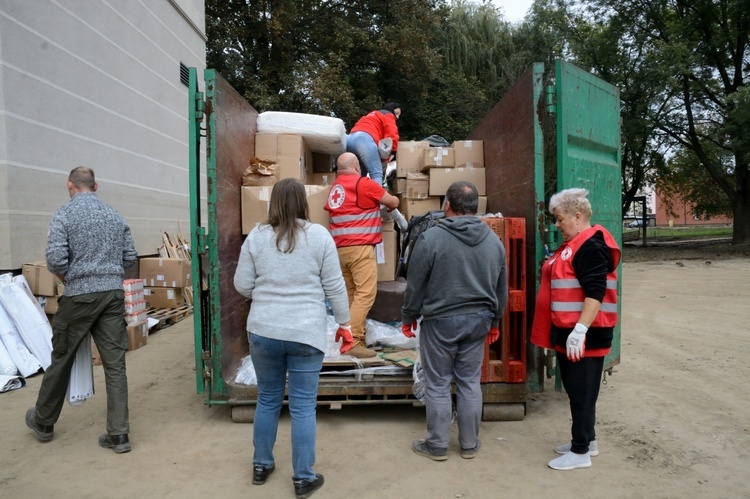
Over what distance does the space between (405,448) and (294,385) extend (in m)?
1.09

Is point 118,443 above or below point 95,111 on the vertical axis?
below

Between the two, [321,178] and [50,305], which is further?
[50,305]

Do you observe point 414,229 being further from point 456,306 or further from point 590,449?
point 590,449

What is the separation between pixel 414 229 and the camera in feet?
15.9

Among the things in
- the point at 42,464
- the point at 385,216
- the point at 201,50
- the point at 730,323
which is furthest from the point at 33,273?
the point at 730,323

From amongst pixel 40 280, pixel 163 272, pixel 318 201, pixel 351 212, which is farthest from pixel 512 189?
pixel 163 272

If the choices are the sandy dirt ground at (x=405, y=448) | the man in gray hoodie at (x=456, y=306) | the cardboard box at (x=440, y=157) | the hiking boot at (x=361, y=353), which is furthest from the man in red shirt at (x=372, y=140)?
the sandy dirt ground at (x=405, y=448)

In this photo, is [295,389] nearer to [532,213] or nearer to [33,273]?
[532,213]

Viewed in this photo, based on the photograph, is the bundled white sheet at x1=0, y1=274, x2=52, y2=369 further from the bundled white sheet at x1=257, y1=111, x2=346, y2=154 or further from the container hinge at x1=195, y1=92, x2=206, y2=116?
the container hinge at x1=195, y1=92, x2=206, y2=116

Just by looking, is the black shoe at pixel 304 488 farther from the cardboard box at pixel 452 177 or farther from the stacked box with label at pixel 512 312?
the cardboard box at pixel 452 177

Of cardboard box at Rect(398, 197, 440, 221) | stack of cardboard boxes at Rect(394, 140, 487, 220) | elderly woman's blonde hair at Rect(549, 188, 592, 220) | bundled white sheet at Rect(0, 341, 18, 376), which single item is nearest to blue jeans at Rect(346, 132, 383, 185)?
stack of cardboard boxes at Rect(394, 140, 487, 220)

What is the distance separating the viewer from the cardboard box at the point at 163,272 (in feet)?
28.1

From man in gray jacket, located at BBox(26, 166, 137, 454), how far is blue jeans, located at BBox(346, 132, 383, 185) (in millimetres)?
2580

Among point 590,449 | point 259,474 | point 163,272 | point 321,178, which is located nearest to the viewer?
point 259,474
